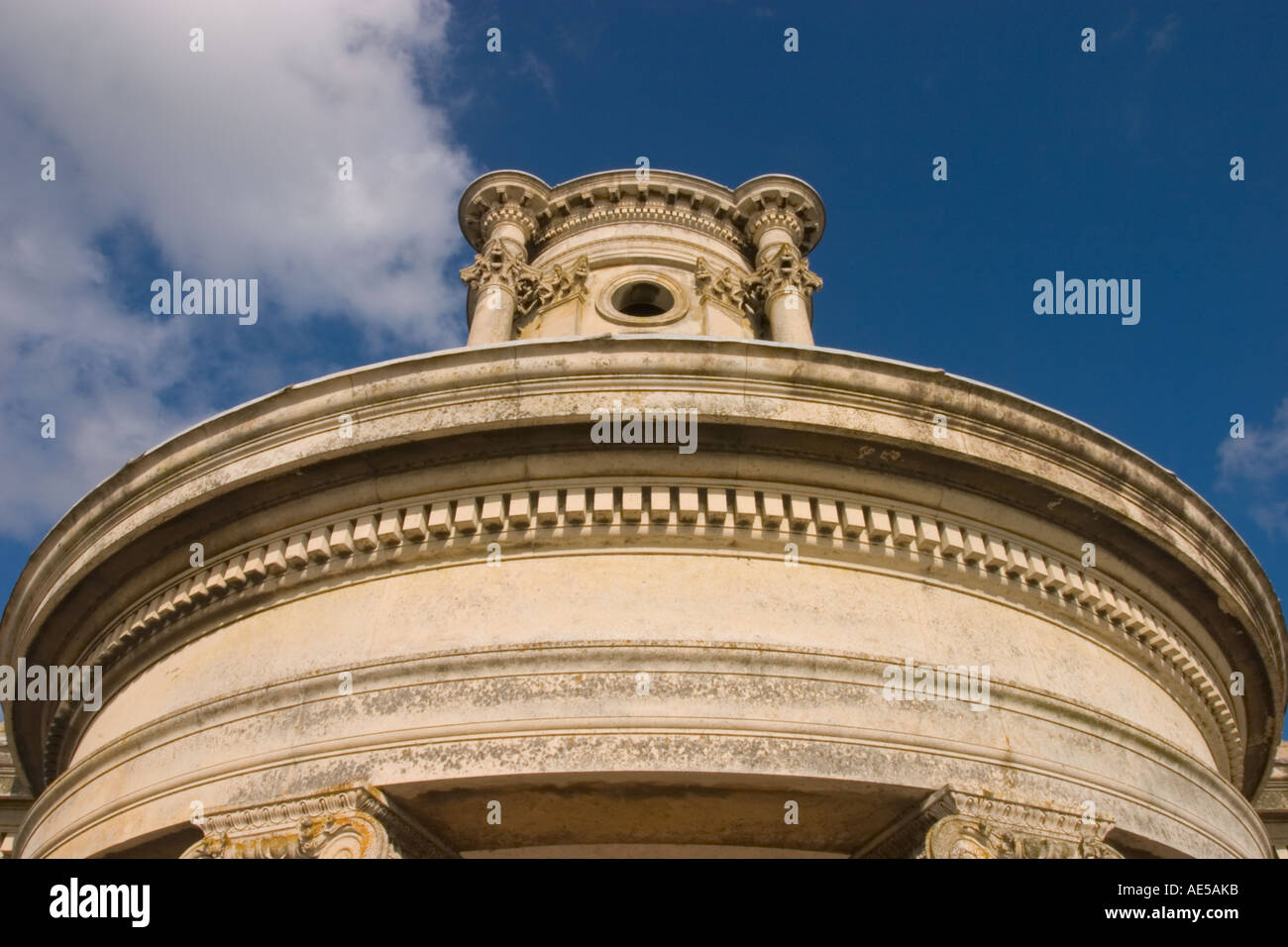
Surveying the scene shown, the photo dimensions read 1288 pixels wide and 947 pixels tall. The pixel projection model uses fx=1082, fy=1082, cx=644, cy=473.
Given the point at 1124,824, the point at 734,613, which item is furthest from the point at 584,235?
the point at 1124,824

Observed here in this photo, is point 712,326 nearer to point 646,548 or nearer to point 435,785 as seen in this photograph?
point 646,548

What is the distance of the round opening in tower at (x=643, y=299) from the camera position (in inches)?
741

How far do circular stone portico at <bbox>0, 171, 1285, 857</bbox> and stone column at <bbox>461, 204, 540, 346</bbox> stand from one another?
8.36 m

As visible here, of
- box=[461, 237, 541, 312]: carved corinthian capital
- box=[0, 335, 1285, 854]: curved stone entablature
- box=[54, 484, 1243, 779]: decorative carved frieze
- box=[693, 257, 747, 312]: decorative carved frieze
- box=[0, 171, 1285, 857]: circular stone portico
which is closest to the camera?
box=[0, 171, 1285, 857]: circular stone portico

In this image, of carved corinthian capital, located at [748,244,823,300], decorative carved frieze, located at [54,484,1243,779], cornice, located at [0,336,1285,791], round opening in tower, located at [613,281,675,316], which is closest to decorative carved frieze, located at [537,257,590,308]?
round opening in tower, located at [613,281,675,316]

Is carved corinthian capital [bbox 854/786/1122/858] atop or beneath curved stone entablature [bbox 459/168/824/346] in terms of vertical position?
beneath

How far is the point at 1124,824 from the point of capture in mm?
7945

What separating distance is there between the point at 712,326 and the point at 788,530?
9.99 m

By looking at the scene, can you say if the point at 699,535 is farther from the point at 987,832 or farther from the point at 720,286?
the point at 720,286

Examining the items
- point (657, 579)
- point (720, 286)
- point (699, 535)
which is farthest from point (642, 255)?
point (657, 579)

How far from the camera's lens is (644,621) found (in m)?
8.04

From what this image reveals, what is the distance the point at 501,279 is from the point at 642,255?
2.69 meters

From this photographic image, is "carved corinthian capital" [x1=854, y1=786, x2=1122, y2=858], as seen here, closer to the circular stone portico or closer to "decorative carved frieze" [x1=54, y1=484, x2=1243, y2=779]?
the circular stone portico

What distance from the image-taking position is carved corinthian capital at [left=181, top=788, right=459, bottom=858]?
23.2ft
